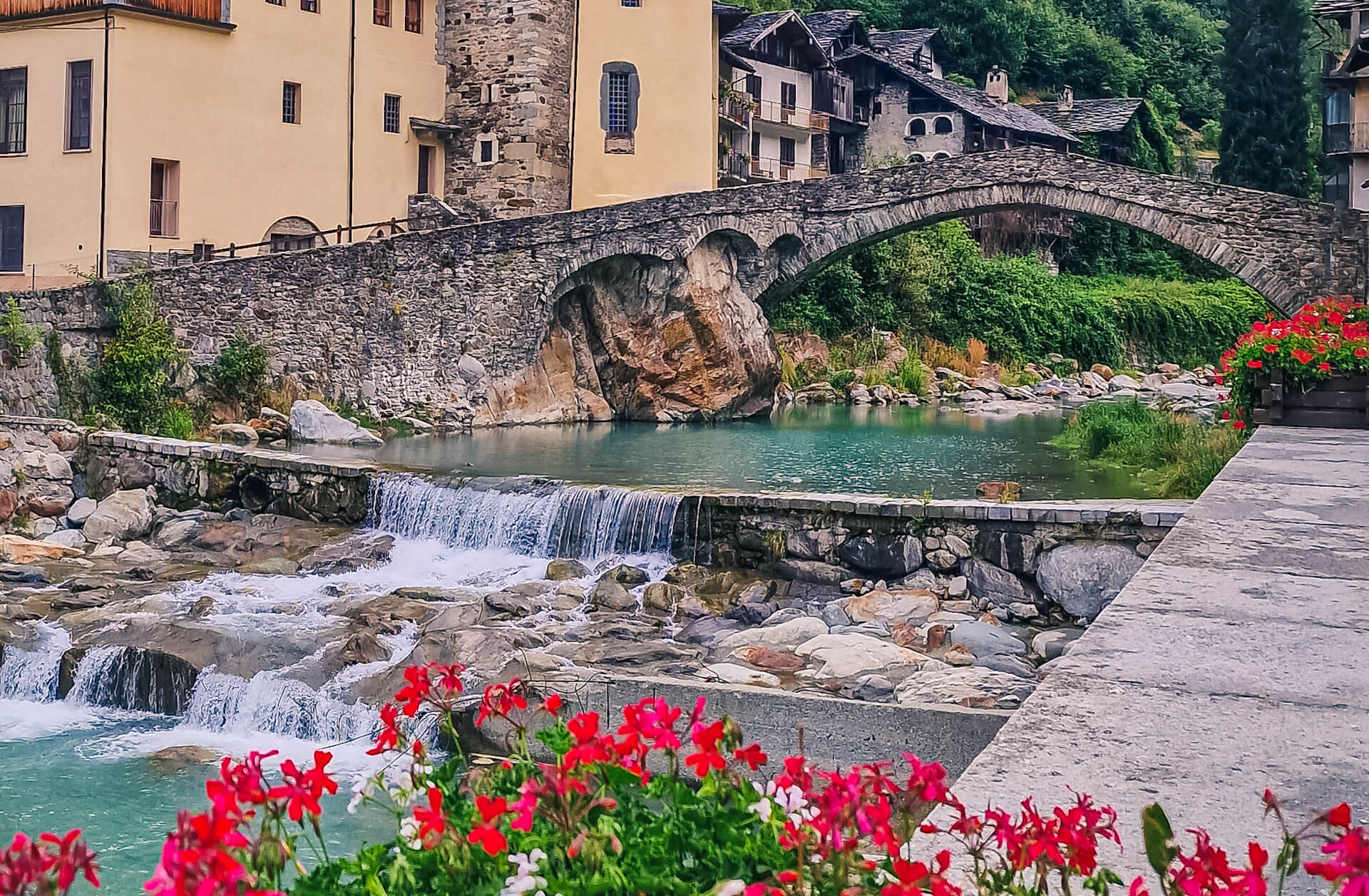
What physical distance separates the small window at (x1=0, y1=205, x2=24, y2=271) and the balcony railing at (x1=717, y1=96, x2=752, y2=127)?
1609cm

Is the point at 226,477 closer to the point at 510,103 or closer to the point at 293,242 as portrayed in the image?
the point at 293,242

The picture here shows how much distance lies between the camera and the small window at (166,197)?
2353cm

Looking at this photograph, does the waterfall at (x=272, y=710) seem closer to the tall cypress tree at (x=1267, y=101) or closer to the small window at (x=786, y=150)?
the small window at (x=786, y=150)

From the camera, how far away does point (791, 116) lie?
4184 centimetres

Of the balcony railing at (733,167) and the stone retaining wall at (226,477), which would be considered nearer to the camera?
the stone retaining wall at (226,477)

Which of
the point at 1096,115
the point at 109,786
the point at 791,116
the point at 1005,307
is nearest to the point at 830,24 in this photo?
the point at 791,116

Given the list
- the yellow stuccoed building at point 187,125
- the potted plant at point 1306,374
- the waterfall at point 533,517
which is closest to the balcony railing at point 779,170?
the yellow stuccoed building at point 187,125

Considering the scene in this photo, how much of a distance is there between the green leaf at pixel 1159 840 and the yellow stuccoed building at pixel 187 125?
23.0m

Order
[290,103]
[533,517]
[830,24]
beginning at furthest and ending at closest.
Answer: [830,24] < [290,103] < [533,517]

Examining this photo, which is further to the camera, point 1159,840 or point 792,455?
point 792,455

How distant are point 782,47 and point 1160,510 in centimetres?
3379

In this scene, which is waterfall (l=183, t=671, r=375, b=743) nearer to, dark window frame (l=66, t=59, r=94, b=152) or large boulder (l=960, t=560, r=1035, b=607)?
large boulder (l=960, t=560, r=1035, b=607)

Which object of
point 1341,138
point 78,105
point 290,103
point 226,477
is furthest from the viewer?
point 1341,138

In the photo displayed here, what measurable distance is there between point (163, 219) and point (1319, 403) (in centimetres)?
1915
